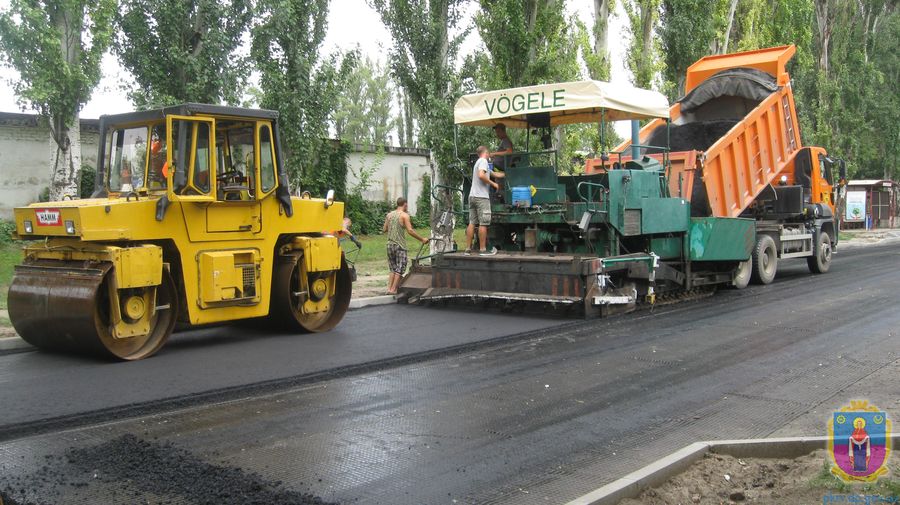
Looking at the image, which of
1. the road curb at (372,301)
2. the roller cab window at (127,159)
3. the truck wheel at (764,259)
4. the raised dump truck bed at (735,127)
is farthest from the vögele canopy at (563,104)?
the roller cab window at (127,159)

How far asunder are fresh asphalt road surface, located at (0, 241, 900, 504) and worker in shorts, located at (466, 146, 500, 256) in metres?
2.97

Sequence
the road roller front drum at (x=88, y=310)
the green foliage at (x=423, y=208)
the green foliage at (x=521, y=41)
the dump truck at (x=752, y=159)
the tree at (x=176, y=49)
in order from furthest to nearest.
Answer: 1. the green foliage at (x=423, y=208)
2. the green foliage at (x=521, y=41)
3. the tree at (x=176, y=49)
4. the dump truck at (x=752, y=159)
5. the road roller front drum at (x=88, y=310)

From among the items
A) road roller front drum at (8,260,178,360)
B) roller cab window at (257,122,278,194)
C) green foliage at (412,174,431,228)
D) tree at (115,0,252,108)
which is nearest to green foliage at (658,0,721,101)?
green foliage at (412,174,431,228)

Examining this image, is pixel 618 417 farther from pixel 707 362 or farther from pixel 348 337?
pixel 348 337

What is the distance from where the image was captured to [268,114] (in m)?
9.16

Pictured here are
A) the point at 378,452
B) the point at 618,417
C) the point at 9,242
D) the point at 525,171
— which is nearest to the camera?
the point at 378,452

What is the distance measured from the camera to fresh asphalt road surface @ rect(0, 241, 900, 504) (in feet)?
14.9

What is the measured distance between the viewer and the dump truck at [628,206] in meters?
11.0

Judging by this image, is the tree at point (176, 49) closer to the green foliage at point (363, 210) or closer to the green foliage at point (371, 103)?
the green foliage at point (363, 210)

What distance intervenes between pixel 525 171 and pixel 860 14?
3395 centimetres

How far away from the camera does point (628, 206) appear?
11312 millimetres

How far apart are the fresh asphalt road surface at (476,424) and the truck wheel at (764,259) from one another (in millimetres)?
5210

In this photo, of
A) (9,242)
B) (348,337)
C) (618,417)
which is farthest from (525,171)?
(9,242)

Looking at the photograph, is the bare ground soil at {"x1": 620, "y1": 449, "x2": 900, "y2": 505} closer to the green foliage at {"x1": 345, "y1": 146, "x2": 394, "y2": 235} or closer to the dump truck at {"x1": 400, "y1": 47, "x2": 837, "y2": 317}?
the dump truck at {"x1": 400, "y1": 47, "x2": 837, "y2": 317}
